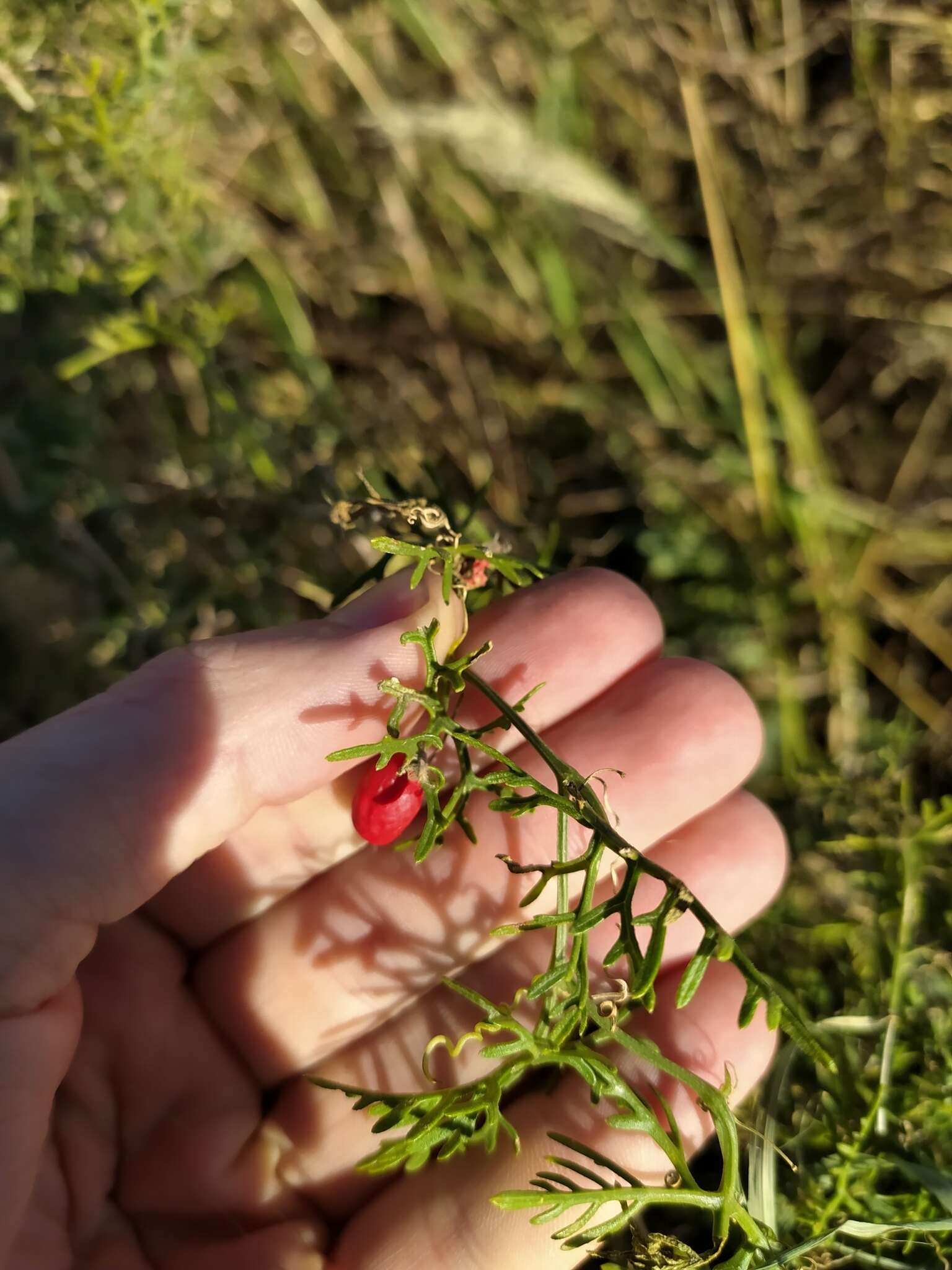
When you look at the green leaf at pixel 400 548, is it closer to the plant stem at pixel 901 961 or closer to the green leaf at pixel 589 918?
the green leaf at pixel 589 918

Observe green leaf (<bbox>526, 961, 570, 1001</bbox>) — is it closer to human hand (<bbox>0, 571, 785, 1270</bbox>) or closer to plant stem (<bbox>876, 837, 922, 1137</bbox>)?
human hand (<bbox>0, 571, 785, 1270</bbox>)

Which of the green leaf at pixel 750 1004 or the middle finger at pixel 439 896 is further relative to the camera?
the middle finger at pixel 439 896

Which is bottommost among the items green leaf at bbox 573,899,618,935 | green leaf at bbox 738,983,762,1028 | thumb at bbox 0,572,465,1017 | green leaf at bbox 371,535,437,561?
green leaf at bbox 738,983,762,1028

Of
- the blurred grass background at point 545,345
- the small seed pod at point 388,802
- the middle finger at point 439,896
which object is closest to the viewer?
the small seed pod at point 388,802

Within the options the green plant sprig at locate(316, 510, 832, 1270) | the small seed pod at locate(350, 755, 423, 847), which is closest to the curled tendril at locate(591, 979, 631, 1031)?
the green plant sprig at locate(316, 510, 832, 1270)

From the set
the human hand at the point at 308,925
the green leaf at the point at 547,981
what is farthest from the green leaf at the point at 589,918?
the human hand at the point at 308,925

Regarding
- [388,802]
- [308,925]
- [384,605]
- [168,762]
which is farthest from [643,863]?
[308,925]
